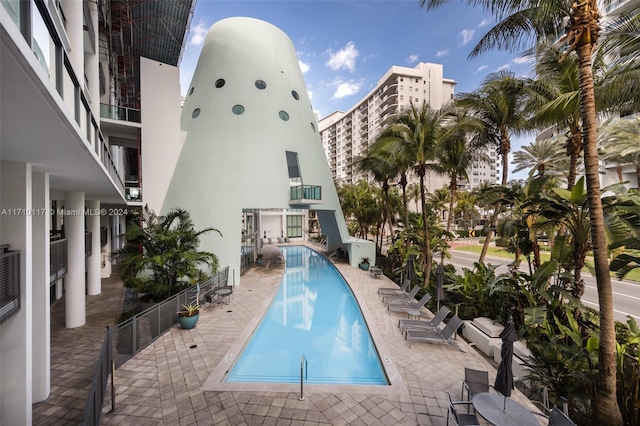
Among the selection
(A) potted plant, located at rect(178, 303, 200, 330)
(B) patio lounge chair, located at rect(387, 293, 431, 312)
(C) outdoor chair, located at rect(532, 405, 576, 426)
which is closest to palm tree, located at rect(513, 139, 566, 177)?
(B) patio lounge chair, located at rect(387, 293, 431, 312)

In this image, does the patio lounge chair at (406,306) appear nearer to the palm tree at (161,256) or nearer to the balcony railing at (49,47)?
the palm tree at (161,256)

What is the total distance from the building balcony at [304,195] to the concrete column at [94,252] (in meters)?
10.1

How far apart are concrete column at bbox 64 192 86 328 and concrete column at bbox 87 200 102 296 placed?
125 inches

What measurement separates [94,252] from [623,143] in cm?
3419

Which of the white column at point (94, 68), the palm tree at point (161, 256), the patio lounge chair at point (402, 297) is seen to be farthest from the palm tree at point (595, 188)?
the white column at point (94, 68)

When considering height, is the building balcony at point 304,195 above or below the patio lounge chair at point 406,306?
above

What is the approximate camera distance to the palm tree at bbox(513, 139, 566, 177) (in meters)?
24.2

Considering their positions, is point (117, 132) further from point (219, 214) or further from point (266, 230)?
point (266, 230)

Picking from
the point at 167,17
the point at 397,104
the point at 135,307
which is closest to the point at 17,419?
the point at 135,307

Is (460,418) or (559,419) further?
(460,418)

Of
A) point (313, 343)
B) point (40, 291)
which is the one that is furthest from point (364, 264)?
point (40, 291)

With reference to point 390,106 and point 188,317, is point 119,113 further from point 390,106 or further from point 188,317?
point 390,106

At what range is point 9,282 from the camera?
4.60 meters

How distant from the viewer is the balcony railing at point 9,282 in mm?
4429
